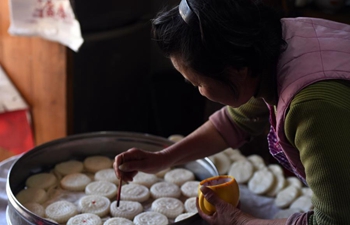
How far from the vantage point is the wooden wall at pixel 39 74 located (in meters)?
1.92

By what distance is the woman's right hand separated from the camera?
118 centimetres

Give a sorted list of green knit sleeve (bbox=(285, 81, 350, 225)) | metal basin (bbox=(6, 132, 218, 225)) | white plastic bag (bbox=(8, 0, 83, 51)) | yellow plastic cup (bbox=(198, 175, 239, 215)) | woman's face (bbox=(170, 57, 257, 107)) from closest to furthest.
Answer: green knit sleeve (bbox=(285, 81, 350, 225)), woman's face (bbox=(170, 57, 257, 107)), yellow plastic cup (bbox=(198, 175, 239, 215)), metal basin (bbox=(6, 132, 218, 225)), white plastic bag (bbox=(8, 0, 83, 51))

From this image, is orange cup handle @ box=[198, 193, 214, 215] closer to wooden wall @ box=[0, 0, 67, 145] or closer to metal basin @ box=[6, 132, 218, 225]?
metal basin @ box=[6, 132, 218, 225]

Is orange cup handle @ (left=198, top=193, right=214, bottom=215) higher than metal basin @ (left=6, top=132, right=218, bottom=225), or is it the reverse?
orange cup handle @ (left=198, top=193, right=214, bottom=215)

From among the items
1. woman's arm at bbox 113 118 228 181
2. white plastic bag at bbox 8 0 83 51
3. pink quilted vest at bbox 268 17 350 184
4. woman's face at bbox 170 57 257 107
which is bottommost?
woman's arm at bbox 113 118 228 181

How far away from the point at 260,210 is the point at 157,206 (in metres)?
0.32

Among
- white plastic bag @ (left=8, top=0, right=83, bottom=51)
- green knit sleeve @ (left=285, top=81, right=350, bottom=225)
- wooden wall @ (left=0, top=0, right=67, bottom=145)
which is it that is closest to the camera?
green knit sleeve @ (left=285, top=81, right=350, bottom=225)

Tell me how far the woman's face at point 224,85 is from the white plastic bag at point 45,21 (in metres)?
0.90

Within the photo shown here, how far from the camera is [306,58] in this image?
897mm

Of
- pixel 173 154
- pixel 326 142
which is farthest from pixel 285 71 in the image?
pixel 173 154

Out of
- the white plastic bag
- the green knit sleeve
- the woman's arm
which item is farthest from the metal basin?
the green knit sleeve

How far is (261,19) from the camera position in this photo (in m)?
0.91

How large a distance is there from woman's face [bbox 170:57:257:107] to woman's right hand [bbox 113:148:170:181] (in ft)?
1.04

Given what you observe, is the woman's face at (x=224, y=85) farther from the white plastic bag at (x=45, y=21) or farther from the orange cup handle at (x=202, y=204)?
the white plastic bag at (x=45, y=21)
